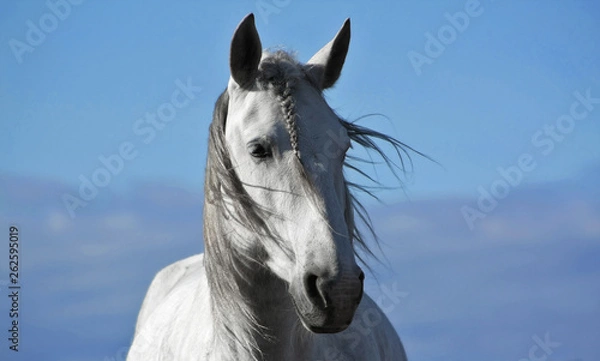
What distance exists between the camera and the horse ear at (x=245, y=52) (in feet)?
12.6

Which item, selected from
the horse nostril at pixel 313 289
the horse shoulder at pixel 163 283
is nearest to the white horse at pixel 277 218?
the horse nostril at pixel 313 289

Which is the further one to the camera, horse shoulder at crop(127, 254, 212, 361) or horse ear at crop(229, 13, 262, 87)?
horse shoulder at crop(127, 254, 212, 361)

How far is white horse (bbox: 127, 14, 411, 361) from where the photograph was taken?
11.2 feet

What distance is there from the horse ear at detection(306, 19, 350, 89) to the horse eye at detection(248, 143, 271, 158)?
23.6 inches

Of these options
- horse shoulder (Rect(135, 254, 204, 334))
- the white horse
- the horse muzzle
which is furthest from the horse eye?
horse shoulder (Rect(135, 254, 204, 334))

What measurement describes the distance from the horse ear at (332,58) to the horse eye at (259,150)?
23.6 inches

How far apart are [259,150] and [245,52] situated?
1.73 ft

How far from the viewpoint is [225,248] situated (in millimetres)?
3799

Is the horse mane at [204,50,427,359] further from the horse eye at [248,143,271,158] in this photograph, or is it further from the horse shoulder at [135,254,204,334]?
the horse shoulder at [135,254,204,334]

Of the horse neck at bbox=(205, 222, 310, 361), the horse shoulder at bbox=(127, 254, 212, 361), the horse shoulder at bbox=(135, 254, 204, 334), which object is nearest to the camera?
the horse neck at bbox=(205, 222, 310, 361)

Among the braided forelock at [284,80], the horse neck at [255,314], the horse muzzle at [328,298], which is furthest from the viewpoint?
the horse neck at [255,314]

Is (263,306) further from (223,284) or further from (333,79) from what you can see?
(333,79)

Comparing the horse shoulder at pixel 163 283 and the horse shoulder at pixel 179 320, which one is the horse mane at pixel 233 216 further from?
the horse shoulder at pixel 163 283

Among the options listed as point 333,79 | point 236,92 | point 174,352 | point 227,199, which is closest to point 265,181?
point 227,199
